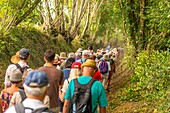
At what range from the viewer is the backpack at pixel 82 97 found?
16.8 feet

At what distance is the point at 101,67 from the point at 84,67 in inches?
316

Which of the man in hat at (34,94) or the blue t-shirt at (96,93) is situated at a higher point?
the man in hat at (34,94)

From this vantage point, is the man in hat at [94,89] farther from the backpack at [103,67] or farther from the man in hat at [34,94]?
the backpack at [103,67]

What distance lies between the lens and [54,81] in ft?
20.4

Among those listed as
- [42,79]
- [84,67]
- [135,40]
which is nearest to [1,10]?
[135,40]

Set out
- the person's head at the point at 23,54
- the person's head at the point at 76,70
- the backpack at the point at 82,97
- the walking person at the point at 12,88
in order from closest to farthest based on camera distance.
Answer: the walking person at the point at 12,88 → the backpack at the point at 82,97 → the person's head at the point at 23,54 → the person's head at the point at 76,70

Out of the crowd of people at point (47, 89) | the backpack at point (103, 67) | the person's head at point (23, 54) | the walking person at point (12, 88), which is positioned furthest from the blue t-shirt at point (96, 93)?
the backpack at point (103, 67)

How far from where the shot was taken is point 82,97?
17.0 ft

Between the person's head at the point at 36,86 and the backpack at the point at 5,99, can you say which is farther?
the backpack at the point at 5,99

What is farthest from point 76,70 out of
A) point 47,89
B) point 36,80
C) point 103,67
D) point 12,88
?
point 103,67

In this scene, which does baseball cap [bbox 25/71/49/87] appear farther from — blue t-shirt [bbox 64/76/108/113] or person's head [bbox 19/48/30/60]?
person's head [bbox 19/48/30/60]

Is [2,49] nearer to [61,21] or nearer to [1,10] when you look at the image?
[1,10]

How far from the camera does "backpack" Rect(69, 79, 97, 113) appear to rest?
512cm

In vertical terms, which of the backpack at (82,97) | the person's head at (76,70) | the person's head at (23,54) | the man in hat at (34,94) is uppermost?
the person's head at (23,54)
